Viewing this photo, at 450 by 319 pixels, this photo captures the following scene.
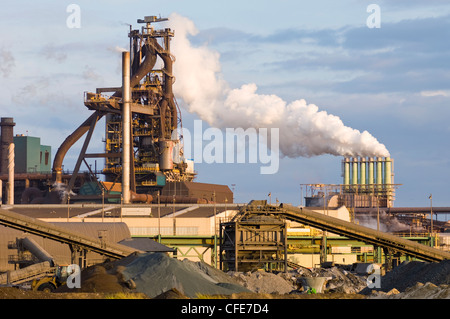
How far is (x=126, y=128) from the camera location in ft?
387

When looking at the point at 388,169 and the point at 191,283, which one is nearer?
the point at 191,283

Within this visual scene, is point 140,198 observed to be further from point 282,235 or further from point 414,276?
point 414,276

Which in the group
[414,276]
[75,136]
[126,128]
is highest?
[126,128]

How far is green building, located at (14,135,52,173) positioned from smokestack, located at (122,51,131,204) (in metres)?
34.4

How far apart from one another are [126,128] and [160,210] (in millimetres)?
16413

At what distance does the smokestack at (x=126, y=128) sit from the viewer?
117188 millimetres

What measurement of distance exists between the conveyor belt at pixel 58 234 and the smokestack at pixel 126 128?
51.4m

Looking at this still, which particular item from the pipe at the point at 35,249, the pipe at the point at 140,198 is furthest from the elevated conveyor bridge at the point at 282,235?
the pipe at the point at 140,198

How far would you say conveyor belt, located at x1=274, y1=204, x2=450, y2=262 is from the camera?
6762 cm

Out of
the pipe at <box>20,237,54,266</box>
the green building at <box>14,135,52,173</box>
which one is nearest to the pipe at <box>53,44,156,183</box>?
the green building at <box>14,135,52,173</box>

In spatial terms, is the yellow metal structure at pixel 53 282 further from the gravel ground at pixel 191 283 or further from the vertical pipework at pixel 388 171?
the vertical pipework at pixel 388 171

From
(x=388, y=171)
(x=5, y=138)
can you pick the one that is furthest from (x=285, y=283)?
(x=5, y=138)

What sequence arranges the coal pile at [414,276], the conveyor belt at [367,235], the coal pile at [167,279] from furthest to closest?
the conveyor belt at [367,235] < the coal pile at [414,276] < the coal pile at [167,279]

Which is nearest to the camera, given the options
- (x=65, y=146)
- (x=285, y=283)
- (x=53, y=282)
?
(x=53, y=282)
